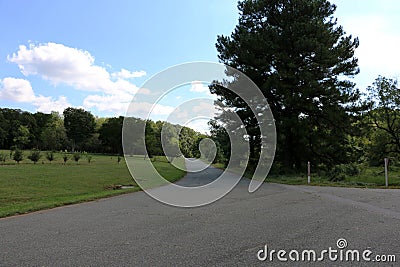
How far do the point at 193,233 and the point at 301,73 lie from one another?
16.9 meters

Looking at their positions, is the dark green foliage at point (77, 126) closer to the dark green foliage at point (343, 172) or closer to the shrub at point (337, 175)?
the dark green foliage at point (343, 172)

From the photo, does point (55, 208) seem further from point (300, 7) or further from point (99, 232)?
point (300, 7)

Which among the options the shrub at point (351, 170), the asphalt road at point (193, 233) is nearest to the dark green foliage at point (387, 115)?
the shrub at point (351, 170)

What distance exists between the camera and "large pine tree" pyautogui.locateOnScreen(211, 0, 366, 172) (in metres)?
19.8

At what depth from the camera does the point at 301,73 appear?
19.9m

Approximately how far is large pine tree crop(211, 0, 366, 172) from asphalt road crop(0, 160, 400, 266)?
1284 cm

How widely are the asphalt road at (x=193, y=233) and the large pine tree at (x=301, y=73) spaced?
42.1 feet

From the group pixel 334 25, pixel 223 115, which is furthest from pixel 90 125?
pixel 334 25

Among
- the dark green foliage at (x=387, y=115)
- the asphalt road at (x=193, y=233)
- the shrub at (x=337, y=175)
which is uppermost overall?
the dark green foliage at (x=387, y=115)

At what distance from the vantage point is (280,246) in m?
A: 4.32

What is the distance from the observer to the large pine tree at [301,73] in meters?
19.8

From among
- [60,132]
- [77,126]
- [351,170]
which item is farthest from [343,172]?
[77,126]

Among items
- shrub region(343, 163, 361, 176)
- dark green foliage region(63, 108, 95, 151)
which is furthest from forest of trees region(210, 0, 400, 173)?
dark green foliage region(63, 108, 95, 151)

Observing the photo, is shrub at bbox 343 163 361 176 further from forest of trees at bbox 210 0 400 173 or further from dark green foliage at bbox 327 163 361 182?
forest of trees at bbox 210 0 400 173
